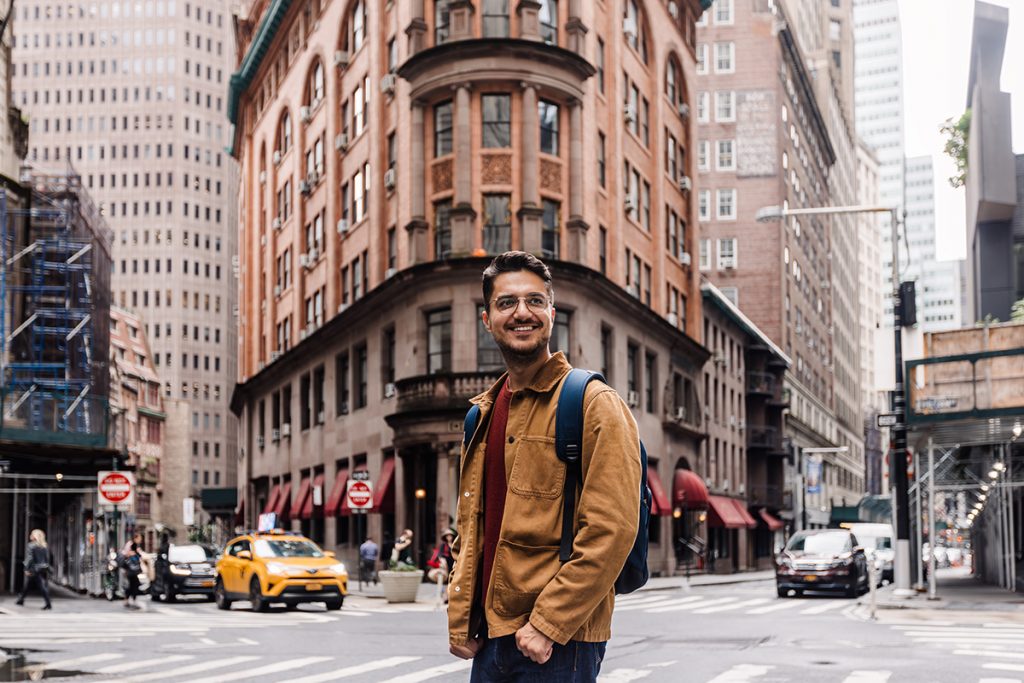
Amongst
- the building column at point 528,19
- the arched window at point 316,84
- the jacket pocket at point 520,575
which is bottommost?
the jacket pocket at point 520,575

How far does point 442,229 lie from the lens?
40.0 meters

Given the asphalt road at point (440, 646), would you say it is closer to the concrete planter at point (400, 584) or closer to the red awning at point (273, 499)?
the concrete planter at point (400, 584)

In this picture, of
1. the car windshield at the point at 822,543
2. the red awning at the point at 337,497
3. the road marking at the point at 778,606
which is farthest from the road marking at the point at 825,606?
the red awning at the point at 337,497

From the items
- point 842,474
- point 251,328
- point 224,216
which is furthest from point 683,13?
point 224,216

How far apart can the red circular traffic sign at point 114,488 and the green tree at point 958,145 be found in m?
33.3

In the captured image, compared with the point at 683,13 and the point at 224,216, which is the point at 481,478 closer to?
the point at 683,13

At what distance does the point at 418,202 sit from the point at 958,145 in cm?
2251

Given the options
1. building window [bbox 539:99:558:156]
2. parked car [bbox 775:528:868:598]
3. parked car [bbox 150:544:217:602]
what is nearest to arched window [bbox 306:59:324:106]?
building window [bbox 539:99:558:156]

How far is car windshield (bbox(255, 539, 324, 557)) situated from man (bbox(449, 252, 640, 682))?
74.9ft

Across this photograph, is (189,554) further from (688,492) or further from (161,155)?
(161,155)

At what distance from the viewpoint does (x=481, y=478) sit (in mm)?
4273

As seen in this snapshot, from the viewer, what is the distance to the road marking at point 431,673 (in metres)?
12.5

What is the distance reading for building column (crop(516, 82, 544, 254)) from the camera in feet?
127

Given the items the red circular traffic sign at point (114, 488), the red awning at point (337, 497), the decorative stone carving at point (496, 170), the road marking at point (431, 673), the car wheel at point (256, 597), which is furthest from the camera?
the red awning at point (337, 497)
